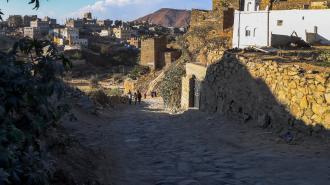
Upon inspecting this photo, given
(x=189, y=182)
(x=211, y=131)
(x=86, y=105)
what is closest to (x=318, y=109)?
(x=211, y=131)

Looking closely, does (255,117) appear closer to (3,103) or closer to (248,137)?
(248,137)

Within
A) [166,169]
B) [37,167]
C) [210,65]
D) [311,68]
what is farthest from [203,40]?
[37,167]

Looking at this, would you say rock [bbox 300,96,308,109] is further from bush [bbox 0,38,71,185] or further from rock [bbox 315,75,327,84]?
bush [bbox 0,38,71,185]

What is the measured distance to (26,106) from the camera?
454 cm

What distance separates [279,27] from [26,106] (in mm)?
22381

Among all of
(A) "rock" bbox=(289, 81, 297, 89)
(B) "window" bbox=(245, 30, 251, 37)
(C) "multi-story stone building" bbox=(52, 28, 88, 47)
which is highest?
Answer: (C) "multi-story stone building" bbox=(52, 28, 88, 47)

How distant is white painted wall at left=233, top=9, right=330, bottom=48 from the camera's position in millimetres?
22500

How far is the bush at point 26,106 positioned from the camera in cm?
386

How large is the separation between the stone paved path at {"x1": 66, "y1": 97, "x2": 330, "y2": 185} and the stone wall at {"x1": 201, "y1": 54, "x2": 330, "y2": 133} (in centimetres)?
53

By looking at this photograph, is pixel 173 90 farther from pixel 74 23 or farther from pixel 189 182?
pixel 74 23

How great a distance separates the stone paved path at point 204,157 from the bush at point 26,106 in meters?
3.15

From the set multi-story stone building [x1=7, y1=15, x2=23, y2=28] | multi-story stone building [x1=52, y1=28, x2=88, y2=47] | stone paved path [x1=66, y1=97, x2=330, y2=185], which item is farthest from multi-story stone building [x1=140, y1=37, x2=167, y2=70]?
multi-story stone building [x1=7, y1=15, x2=23, y2=28]

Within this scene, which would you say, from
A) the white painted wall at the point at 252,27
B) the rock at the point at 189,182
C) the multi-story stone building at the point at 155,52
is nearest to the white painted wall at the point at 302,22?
the white painted wall at the point at 252,27

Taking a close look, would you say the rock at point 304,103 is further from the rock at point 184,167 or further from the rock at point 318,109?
the rock at point 184,167
